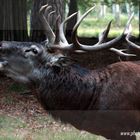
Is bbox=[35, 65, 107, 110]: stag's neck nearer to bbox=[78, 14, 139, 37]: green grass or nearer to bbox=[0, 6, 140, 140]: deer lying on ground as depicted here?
bbox=[0, 6, 140, 140]: deer lying on ground

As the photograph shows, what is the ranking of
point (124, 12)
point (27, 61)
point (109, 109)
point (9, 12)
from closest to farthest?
point (109, 109) < point (27, 61) < point (9, 12) < point (124, 12)

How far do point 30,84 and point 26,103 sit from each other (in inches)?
152

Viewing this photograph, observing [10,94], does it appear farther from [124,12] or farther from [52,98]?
[124,12]

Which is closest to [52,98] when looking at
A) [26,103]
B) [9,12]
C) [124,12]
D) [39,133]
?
[39,133]

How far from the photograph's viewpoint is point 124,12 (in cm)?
7031

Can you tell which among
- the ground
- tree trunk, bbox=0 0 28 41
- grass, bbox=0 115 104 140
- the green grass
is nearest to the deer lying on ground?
the ground

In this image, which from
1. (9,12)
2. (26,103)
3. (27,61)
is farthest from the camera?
(9,12)

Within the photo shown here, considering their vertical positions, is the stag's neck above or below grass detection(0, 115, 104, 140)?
above

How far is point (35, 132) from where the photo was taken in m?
8.55

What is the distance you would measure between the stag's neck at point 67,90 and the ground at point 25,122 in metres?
0.58

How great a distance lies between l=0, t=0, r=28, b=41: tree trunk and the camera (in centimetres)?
1303

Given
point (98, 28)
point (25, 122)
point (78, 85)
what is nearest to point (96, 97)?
point (78, 85)

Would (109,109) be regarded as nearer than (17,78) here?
Yes

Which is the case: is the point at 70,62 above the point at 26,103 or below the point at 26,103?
above
